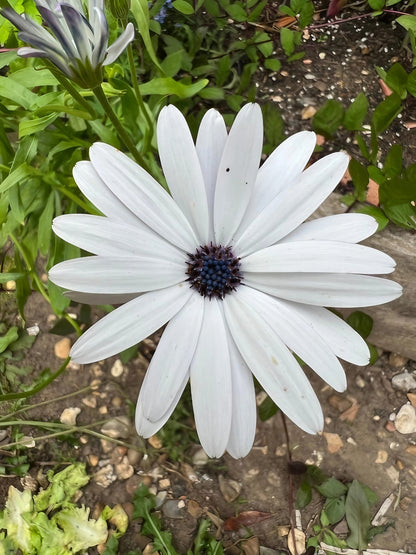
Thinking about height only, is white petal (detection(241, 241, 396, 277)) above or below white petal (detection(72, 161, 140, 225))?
below

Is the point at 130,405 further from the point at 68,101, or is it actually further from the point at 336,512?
the point at 68,101

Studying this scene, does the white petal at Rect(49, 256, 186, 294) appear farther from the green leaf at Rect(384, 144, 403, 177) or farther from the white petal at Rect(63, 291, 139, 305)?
the green leaf at Rect(384, 144, 403, 177)

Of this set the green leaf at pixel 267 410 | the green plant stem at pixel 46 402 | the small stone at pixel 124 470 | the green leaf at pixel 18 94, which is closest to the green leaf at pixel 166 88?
the green leaf at pixel 18 94

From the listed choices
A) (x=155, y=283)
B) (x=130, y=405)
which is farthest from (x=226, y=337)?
(x=130, y=405)

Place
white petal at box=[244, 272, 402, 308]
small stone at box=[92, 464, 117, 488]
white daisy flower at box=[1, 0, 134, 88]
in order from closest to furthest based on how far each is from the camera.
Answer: white daisy flower at box=[1, 0, 134, 88], white petal at box=[244, 272, 402, 308], small stone at box=[92, 464, 117, 488]

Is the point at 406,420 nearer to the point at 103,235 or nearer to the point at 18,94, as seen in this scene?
the point at 103,235

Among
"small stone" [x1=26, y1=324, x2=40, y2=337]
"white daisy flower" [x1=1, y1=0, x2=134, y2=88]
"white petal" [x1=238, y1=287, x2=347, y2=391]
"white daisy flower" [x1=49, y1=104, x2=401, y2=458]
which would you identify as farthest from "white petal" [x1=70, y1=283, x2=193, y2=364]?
"small stone" [x1=26, y1=324, x2=40, y2=337]
